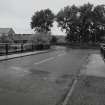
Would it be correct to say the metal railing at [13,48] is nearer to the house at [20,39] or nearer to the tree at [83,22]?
the tree at [83,22]

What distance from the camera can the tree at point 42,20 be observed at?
259 ft

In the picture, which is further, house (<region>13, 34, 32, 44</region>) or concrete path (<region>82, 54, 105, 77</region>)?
house (<region>13, 34, 32, 44</region>)

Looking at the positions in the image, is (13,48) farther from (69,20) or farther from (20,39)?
(20,39)

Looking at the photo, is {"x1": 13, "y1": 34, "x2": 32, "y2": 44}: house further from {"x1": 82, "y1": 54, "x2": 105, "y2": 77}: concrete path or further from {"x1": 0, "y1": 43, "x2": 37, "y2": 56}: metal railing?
{"x1": 82, "y1": 54, "x2": 105, "y2": 77}: concrete path

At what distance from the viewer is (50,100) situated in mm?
5645

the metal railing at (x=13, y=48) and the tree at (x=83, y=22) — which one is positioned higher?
the tree at (x=83, y=22)

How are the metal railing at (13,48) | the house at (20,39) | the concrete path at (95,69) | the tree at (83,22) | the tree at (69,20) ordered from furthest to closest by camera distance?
the house at (20,39) < the tree at (69,20) < the tree at (83,22) < the metal railing at (13,48) < the concrete path at (95,69)

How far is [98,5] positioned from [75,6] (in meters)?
8.18

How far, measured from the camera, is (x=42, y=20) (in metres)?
79.4

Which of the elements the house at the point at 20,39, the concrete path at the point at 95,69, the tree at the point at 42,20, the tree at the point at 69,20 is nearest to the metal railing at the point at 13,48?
the concrete path at the point at 95,69

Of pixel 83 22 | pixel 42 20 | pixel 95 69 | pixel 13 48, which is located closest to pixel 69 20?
pixel 83 22

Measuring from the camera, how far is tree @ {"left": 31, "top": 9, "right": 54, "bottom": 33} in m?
78.9

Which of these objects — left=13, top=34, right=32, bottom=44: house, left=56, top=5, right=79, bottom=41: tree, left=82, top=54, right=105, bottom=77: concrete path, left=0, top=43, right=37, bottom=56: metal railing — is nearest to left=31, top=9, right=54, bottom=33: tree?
left=13, top=34, right=32, bottom=44: house

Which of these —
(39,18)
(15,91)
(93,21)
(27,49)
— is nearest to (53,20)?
(39,18)
